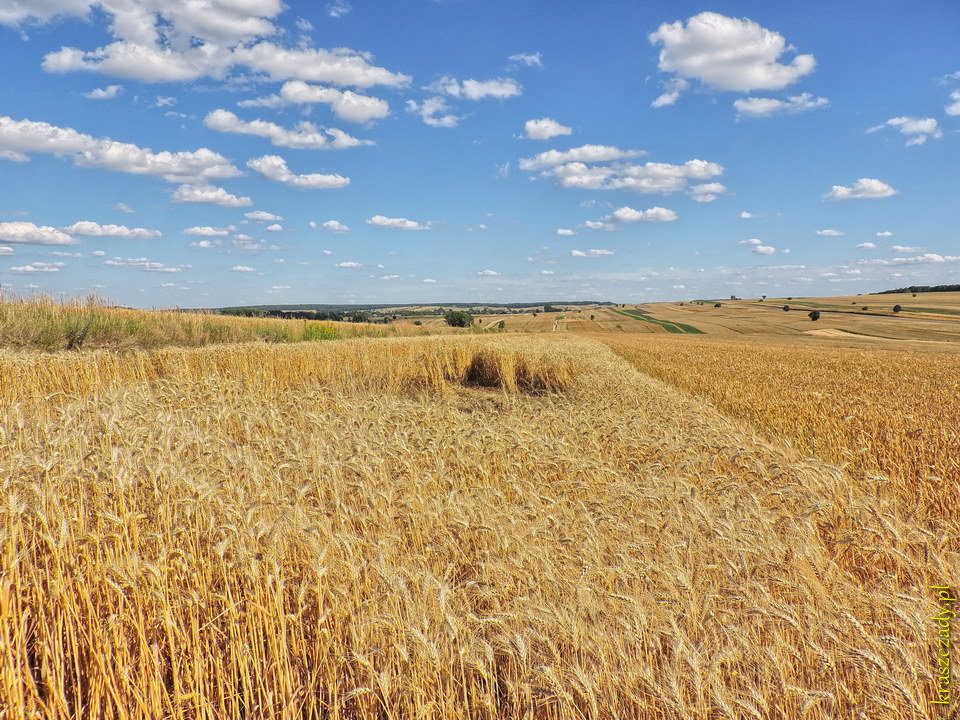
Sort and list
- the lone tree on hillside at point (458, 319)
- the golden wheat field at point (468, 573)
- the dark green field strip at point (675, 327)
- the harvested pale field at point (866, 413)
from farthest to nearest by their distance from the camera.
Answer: the lone tree on hillside at point (458, 319) → the dark green field strip at point (675, 327) → the harvested pale field at point (866, 413) → the golden wheat field at point (468, 573)

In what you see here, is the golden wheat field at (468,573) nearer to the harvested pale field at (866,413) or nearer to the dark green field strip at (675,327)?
the harvested pale field at (866,413)

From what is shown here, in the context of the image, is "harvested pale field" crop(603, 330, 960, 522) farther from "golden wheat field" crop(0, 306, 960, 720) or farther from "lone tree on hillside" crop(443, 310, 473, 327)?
"lone tree on hillside" crop(443, 310, 473, 327)

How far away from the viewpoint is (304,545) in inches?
100

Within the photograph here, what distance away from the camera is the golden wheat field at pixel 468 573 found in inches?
69.5

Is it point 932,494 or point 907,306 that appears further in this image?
point 907,306

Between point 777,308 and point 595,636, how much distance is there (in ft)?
251

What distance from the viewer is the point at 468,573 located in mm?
2682

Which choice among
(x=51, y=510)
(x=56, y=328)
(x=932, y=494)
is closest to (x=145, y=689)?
(x=51, y=510)

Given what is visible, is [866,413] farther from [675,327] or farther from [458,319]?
[675,327]

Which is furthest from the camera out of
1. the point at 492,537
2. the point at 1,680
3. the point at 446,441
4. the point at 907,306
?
the point at 907,306

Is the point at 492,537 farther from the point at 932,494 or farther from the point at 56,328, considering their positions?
the point at 56,328

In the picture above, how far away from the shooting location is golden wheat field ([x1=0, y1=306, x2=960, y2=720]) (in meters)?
1.77

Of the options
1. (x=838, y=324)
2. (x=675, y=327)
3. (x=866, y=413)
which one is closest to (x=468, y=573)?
(x=866, y=413)

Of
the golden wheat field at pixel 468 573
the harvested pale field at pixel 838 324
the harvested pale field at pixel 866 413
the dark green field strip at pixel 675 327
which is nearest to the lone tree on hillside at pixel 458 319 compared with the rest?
the dark green field strip at pixel 675 327
